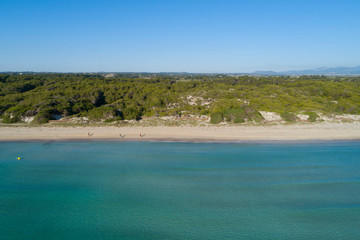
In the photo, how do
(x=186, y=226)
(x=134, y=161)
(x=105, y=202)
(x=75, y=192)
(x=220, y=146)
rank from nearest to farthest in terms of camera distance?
(x=186, y=226)
(x=105, y=202)
(x=75, y=192)
(x=134, y=161)
(x=220, y=146)

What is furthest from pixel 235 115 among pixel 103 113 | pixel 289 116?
pixel 103 113

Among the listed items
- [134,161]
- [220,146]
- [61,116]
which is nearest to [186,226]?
[134,161]

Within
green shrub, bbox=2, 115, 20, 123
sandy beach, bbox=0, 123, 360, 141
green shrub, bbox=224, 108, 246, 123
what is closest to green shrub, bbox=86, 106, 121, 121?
sandy beach, bbox=0, 123, 360, 141

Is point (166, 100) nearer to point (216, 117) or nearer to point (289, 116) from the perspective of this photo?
point (216, 117)

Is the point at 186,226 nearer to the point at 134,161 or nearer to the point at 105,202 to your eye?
the point at 105,202

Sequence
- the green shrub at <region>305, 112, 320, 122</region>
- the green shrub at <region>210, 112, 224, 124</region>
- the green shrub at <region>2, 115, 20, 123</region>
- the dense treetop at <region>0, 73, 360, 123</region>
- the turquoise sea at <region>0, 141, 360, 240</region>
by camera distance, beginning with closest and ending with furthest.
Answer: the turquoise sea at <region>0, 141, 360, 240</region>
the green shrub at <region>2, 115, 20, 123</region>
the green shrub at <region>305, 112, 320, 122</region>
the green shrub at <region>210, 112, 224, 124</region>
the dense treetop at <region>0, 73, 360, 123</region>

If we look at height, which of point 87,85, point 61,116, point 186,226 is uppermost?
point 87,85

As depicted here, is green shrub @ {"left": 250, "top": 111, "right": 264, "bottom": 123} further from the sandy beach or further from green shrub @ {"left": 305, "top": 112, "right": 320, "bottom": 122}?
green shrub @ {"left": 305, "top": 112, "right": 320, "bottom": 122}
